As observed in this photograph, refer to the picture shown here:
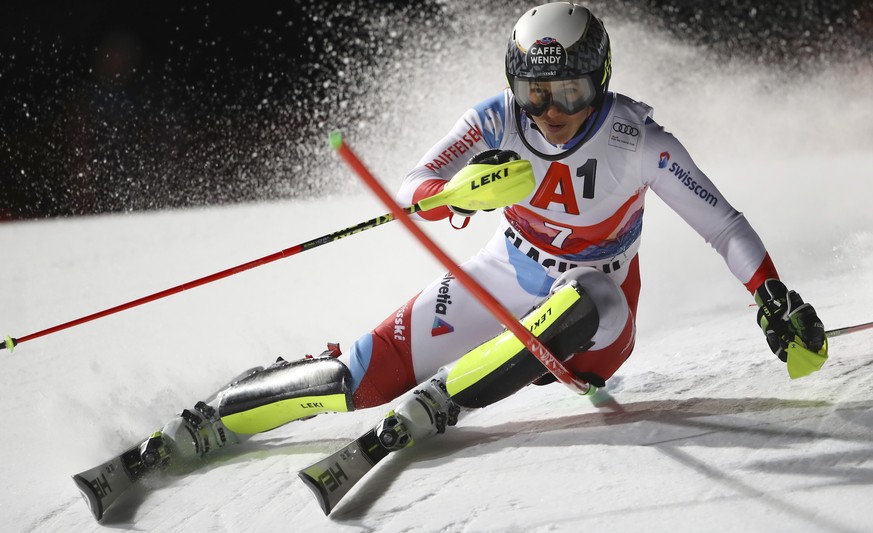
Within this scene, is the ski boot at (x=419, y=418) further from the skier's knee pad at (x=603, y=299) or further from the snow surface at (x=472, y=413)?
the skier's knee pad at (x=603, y=299)

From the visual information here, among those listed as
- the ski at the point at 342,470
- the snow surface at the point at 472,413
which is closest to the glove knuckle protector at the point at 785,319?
the snow surface at the point at 472,413

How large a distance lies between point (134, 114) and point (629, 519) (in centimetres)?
622

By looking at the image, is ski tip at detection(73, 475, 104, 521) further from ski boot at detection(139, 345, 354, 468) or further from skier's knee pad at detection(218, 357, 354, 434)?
skier's knee pad at detection(218, 357, 354, 434)

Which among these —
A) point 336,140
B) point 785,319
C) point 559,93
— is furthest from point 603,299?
point 336,140

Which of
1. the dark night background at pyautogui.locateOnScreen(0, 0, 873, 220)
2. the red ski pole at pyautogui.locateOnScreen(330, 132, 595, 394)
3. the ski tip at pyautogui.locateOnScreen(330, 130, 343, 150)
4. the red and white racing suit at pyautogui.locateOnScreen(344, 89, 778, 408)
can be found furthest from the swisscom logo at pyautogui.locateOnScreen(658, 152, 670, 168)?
the dark night background at pyautogui.locateOnScreen(0, 0, 873, 220)

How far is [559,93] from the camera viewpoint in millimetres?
2312

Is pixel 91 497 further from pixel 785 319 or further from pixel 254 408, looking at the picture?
pixel 785 319

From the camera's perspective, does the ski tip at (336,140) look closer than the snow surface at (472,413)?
Yes

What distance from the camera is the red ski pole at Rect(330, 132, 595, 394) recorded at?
1754mm

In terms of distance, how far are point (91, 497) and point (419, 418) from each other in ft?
2.93

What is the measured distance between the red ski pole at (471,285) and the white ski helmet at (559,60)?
0.51 meters

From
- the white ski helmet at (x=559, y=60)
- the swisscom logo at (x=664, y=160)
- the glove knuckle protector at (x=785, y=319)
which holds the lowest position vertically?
the glove knuckle protector at (x=785, y=319)

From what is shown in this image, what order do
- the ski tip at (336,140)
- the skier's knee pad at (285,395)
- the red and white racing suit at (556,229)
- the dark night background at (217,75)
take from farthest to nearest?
the dark night background at (217,75) → the skier's knee pad at (285,395) → the red and white racing suit at (556,229) → the ski tip at (336,140)

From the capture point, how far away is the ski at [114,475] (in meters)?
2.32
